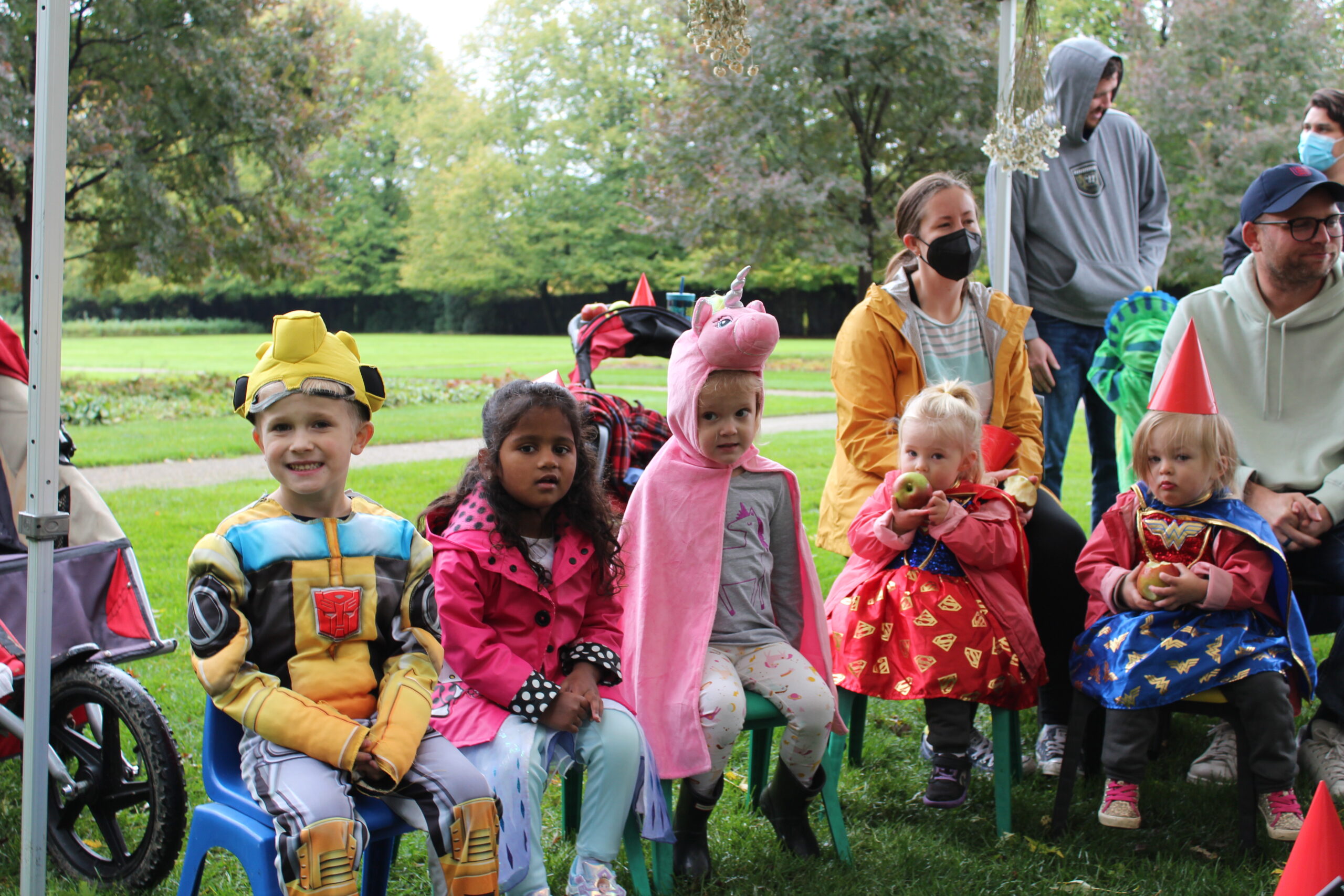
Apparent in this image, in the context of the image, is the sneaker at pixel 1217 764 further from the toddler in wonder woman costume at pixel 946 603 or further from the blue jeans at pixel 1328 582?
the toddler in wonder woman costume at pixel 946 603

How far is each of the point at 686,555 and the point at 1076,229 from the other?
8.78 feet

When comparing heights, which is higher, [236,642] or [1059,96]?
[1059,96]

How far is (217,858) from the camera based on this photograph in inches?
119

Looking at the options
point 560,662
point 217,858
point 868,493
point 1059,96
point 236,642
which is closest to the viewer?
point 236,642

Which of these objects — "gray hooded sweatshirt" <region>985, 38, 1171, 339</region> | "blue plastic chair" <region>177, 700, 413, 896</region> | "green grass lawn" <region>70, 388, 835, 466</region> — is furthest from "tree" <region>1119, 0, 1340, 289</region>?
"blue plastic chair" <region>177, 700, 413, 896</region>

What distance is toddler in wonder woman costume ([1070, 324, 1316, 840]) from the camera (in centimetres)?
296

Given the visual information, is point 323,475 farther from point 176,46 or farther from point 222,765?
point 176,46

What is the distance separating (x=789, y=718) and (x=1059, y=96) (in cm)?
306

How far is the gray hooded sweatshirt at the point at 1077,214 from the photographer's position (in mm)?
4531

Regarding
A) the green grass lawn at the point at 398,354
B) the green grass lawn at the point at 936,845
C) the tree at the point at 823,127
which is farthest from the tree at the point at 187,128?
the green grass lawn at the point at 936,845

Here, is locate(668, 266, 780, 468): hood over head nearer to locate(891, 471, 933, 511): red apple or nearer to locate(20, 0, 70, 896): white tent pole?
locate(891, 471, 933, 511): red apple

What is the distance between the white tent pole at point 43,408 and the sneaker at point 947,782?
2305 millimetres

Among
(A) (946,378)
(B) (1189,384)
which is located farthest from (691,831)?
(B) (1189,384)

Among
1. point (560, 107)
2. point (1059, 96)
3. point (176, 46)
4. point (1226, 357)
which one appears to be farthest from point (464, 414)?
point (560, 107)
